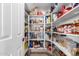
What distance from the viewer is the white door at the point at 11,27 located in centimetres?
80

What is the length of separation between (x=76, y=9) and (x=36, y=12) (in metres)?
0.33

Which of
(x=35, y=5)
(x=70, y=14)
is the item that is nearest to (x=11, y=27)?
(x=35, y=5)

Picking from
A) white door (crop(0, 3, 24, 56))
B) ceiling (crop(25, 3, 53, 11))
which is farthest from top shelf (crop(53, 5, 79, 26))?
white door (crop(0, 3, 24, 56))

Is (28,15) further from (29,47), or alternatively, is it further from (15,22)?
(29,47)

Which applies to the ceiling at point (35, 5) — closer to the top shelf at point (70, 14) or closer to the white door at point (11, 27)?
the white door at point (11, 27)

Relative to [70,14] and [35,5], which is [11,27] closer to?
[35,5]

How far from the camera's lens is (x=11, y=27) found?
89 centimetres

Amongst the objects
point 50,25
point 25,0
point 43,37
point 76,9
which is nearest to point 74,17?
point 76,9

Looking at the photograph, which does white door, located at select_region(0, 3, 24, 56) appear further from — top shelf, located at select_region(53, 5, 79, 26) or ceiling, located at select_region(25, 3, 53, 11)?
top shelf, located at select_region(53, 5, 79, 26)

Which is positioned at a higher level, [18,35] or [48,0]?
[48,0]

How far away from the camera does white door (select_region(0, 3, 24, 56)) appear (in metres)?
0.80

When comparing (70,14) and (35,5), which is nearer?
(35,5)

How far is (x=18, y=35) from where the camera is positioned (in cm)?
102

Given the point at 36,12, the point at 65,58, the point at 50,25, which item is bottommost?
the point at 65,58
